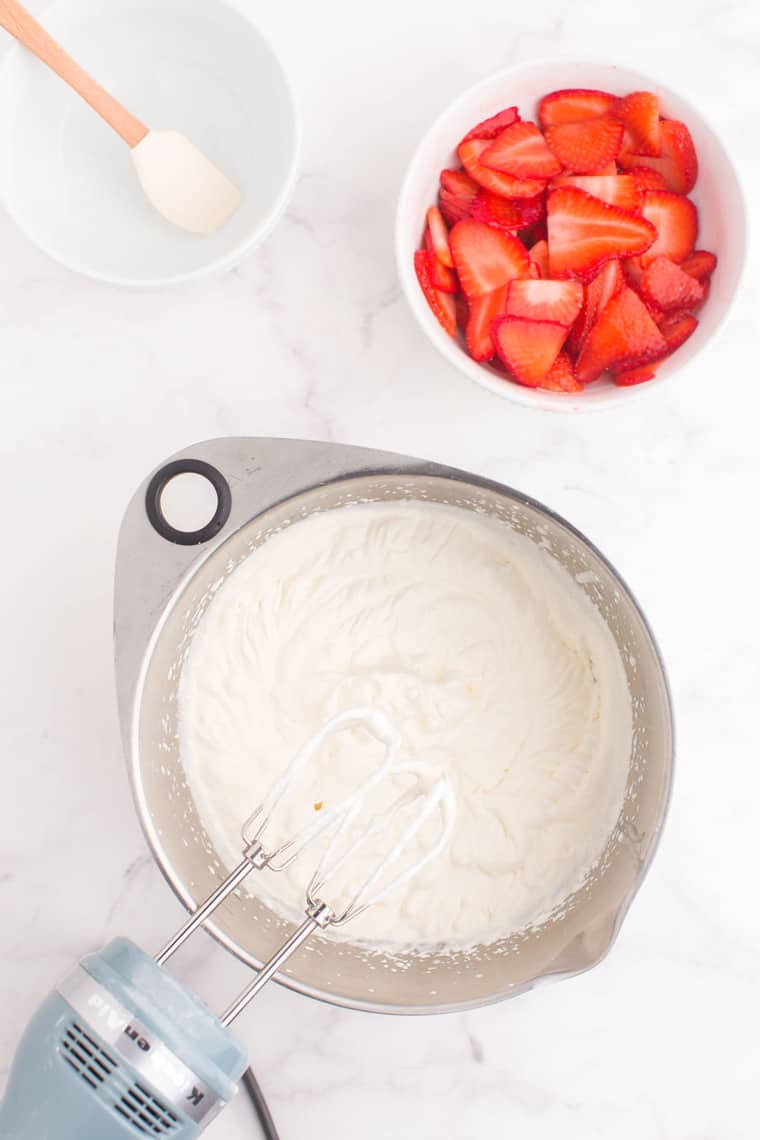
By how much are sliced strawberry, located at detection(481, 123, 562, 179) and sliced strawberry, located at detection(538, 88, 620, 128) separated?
17 mm

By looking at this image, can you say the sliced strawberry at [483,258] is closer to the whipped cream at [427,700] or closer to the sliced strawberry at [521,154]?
the sliced strawberry at [521,154]

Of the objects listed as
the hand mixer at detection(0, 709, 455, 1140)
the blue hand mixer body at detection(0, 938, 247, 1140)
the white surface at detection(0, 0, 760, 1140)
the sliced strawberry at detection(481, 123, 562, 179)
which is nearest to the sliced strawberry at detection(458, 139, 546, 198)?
the sliced strawberry at detection(481, 123, 562, 179)

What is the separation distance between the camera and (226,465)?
0.76 m

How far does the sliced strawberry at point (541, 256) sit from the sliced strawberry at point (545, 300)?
0.02 meters

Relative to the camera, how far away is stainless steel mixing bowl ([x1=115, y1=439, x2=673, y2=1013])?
748 mm

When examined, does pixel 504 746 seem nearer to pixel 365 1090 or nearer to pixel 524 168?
pixel 365 1090

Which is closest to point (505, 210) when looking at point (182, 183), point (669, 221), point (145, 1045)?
point (669, 221)

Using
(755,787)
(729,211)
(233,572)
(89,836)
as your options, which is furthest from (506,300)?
(89,836)

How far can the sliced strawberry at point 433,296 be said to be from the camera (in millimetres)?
807

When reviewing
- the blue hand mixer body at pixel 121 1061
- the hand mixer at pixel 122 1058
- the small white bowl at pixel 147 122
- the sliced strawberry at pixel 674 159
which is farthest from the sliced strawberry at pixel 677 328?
the blue hand mixer body at pixel 121 1061

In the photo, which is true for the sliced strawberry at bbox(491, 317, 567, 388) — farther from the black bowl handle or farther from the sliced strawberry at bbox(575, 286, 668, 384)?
the black bowl handle

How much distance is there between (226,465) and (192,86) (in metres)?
0.37

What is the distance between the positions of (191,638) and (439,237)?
1.29ft

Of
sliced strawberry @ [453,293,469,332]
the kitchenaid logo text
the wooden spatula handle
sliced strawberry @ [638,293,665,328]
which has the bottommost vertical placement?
the kitchenaid logo text
